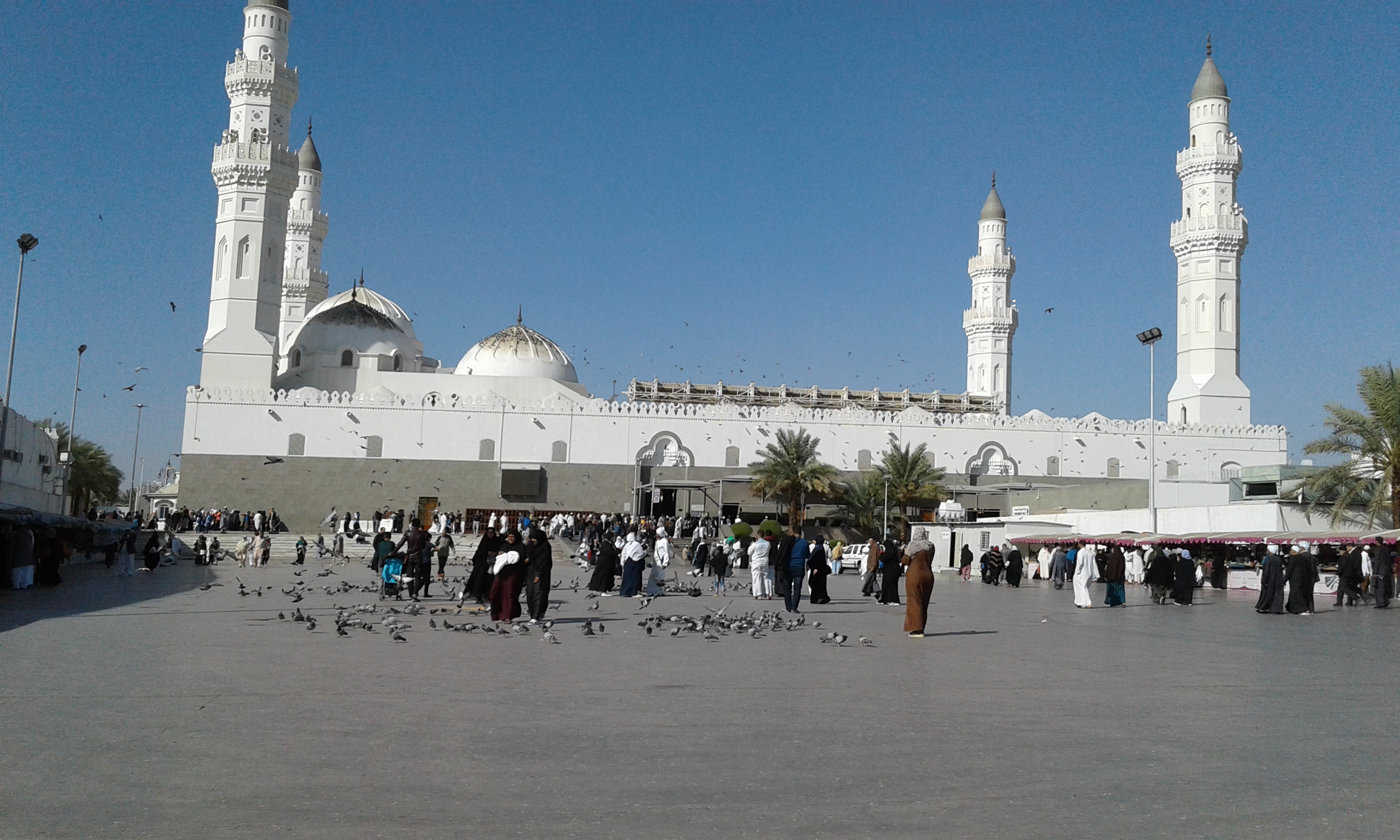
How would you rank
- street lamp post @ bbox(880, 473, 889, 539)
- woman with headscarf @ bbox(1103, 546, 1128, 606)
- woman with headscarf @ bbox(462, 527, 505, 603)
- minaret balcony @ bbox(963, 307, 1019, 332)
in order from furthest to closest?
minaret balcony @ bbox(963, 307, 1019, 332) → street lamp post @ bbox(880, 473, 889, 539) → woman with headscarf @ bbox(1103, 546, 1128, 606) → woman with headscarf @ bbox(462, 527, 505, 603)

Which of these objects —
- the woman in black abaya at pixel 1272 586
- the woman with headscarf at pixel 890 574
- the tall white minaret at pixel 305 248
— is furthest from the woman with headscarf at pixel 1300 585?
the tall white minaret at pixel 305 248

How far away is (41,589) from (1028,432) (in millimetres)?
35821

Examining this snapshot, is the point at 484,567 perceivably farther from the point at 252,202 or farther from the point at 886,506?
the point at 252,202

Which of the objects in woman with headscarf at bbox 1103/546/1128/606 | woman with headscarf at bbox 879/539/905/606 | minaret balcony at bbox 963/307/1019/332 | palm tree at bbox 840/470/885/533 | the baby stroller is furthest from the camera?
minaret balcony at bbox 963/307/1019/332

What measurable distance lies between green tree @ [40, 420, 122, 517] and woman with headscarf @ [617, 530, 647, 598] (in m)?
34.2

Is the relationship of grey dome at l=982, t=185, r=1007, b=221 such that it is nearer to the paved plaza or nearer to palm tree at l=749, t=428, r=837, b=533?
palm tree at l=749, t=428, r=837, b=533

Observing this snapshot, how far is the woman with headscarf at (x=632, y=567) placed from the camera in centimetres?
1609

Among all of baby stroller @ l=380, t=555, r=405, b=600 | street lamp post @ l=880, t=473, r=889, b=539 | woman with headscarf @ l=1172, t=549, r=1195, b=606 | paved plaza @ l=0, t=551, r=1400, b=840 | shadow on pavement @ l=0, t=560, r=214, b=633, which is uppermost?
street lamp post @ l=880, t=473, r=889, b=539

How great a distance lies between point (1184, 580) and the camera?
17406mm

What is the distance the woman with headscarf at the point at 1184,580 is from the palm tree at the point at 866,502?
20843 mm

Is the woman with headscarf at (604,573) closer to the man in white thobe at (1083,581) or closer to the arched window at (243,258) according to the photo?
the man in white thobe at (1083,581)

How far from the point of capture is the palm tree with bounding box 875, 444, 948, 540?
3816 cm

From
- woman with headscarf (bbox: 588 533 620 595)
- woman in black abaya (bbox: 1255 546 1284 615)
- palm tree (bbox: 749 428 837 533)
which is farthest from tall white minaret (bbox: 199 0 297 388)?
woman in black abaya (bbox: 1255 546 1284 615)

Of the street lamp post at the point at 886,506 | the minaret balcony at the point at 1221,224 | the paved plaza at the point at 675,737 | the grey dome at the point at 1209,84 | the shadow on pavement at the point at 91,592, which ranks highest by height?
the grey dome at the point at 1209,84
